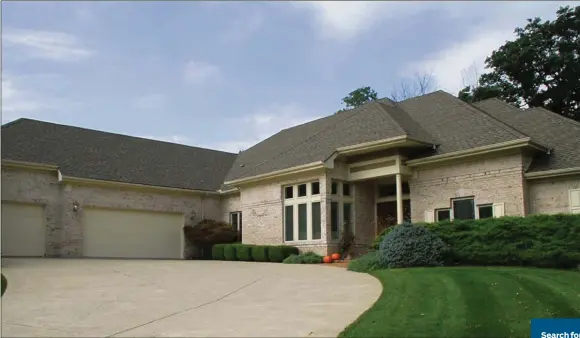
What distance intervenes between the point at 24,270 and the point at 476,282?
13.1 m

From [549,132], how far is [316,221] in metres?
9.20

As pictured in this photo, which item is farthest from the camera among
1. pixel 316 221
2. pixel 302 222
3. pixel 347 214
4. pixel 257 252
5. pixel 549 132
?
pixel 257 252

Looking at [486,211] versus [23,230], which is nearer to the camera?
[486,211]

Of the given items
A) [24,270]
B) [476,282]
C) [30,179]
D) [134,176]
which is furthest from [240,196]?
[476,282]

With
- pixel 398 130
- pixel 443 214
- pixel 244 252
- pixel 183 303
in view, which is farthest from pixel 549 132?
pixel 183 303

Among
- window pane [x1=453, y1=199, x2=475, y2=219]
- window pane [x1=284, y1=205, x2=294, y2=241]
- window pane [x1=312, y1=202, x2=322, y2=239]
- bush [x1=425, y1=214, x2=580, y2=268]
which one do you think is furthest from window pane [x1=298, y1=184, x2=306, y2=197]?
bush [x1=425, y1=214, x2=580, y2=268]

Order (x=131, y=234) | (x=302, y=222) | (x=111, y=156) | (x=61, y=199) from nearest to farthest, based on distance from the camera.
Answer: (x=302, y=222), (x=61, y=199), (x=131, y=234), (x=111, y=156)

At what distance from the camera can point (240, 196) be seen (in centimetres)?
2806

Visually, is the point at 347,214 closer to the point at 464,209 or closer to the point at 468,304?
the point at 464,209

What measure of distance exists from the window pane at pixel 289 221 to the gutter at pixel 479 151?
5.69 metres

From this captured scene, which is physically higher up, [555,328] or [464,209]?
[464,209]

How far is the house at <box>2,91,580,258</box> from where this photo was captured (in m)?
18.5

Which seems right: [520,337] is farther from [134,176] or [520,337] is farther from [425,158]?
[134,176]

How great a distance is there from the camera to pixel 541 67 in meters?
34.3
